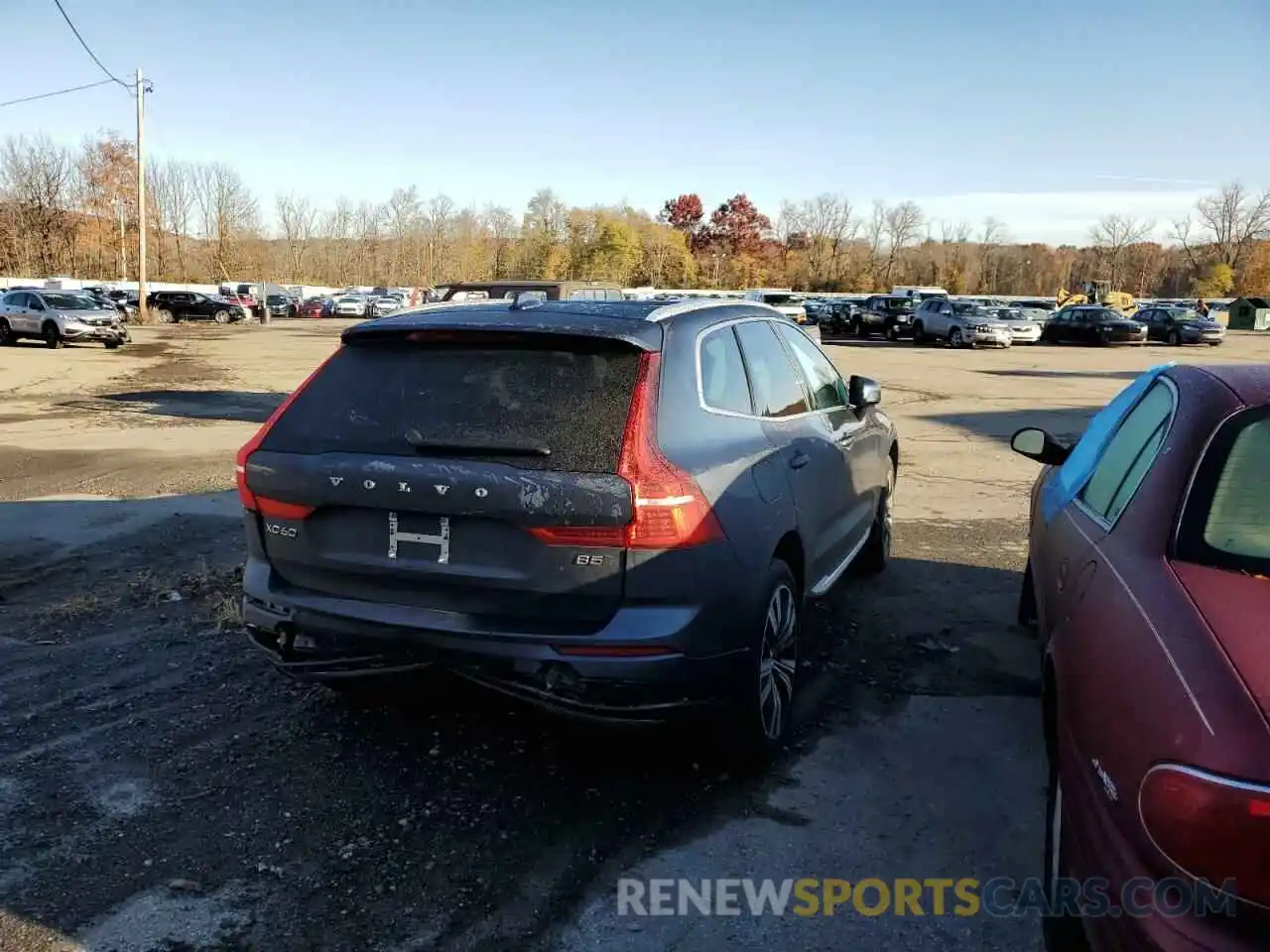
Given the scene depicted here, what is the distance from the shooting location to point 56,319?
29422 mm

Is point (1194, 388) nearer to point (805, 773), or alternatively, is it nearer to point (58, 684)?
point (805, 773)

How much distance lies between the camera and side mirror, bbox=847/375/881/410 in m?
5.37

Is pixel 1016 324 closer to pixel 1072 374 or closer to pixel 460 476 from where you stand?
pixel 1072 374

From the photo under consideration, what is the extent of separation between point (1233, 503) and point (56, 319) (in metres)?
33.6

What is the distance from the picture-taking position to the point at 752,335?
14.5 feet

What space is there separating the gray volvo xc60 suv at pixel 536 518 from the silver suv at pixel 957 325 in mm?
35687

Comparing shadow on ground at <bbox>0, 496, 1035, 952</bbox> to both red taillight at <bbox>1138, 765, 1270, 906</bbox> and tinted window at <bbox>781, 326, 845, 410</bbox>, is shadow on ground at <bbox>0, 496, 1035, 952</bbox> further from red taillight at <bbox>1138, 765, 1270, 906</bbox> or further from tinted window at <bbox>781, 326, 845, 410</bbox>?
red taillight at <bbox>1138, 765, 1270, 906</bbox>

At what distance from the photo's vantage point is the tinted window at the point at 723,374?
12.2ft

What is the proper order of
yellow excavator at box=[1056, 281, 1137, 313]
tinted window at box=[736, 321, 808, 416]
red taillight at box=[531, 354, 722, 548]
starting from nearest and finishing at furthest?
red taillight at box=[531, 354, 722, 548], tinted window at box=[736, 321, 808, 416], yellow excavator at box=[1056, 281, 1137, 313]

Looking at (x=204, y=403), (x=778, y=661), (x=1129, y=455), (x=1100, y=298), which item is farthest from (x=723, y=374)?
(x=1100, y=298)

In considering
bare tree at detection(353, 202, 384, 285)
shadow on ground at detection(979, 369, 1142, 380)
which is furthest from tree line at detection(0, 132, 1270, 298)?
shadow on ground at detection(979, 369, 1142, 380)

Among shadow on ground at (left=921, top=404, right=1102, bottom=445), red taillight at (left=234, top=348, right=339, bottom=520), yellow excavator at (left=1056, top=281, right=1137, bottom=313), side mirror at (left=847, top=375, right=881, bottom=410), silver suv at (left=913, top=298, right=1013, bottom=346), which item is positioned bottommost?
shadow on ground at (left=921, top=404, right=1102, bottom=445)

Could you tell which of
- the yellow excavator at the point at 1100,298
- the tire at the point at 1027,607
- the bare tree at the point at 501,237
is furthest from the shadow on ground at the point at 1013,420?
the bare tree at the point at 501,237

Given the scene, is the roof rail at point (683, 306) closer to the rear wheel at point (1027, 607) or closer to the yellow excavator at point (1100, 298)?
the rear wheel at point (1027, 607)
